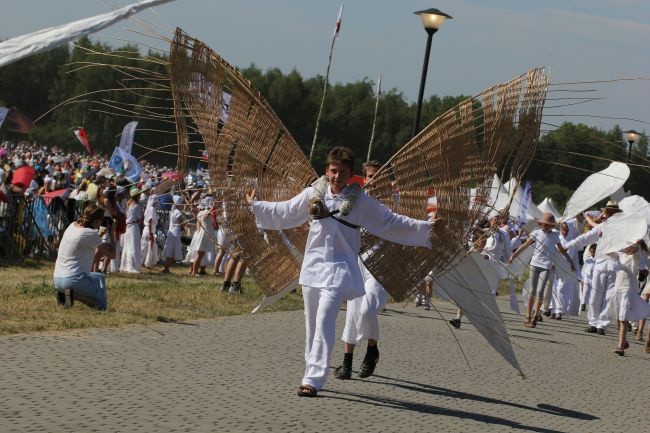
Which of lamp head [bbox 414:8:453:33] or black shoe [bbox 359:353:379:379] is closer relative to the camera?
black shoe [bbox 359:353:379:379]

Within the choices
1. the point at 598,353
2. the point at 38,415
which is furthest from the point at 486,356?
the point at 38,415

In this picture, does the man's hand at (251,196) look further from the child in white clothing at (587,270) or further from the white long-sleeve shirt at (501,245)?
the child in white clothing at (587,270)

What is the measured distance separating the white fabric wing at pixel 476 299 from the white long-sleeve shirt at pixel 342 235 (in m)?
0.91

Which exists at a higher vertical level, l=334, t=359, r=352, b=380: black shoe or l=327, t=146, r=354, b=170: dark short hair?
l=327, t=146, r=354, b=170: dark short hair

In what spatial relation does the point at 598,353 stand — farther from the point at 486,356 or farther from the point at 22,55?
the point at 22,55

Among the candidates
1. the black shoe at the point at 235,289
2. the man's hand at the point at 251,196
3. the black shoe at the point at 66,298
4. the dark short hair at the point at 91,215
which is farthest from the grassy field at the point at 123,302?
the man's hand at the point at 251,196

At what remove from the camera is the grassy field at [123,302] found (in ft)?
41.9

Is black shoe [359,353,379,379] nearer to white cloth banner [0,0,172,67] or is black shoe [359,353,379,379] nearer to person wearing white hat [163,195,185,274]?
white cloth banner [0,0,172,67]

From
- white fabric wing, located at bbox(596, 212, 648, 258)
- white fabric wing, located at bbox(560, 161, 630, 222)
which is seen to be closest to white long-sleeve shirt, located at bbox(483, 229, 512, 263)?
white fabric wing, located at bbox(560, 161, 630, 222)

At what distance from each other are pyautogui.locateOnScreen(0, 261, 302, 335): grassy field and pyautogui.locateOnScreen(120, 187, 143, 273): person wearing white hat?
34 cm

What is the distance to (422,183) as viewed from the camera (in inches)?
394

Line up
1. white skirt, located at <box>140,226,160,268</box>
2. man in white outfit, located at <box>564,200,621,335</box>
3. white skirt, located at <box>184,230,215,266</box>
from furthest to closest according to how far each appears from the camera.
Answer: white skirt, located at <box>140,226,160,268</box>
white skirt, located at <box>184,230,215,266</box>
man in white outfit, located at <box>564,200,621,335</box>

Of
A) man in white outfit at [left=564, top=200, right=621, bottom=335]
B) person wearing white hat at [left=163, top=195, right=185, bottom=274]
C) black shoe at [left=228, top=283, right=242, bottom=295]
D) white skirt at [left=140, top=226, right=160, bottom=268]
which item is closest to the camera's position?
man in white outfit at [left=564, top=200, right=621, bottom=335]

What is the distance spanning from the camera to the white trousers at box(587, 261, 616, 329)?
1795 cm
